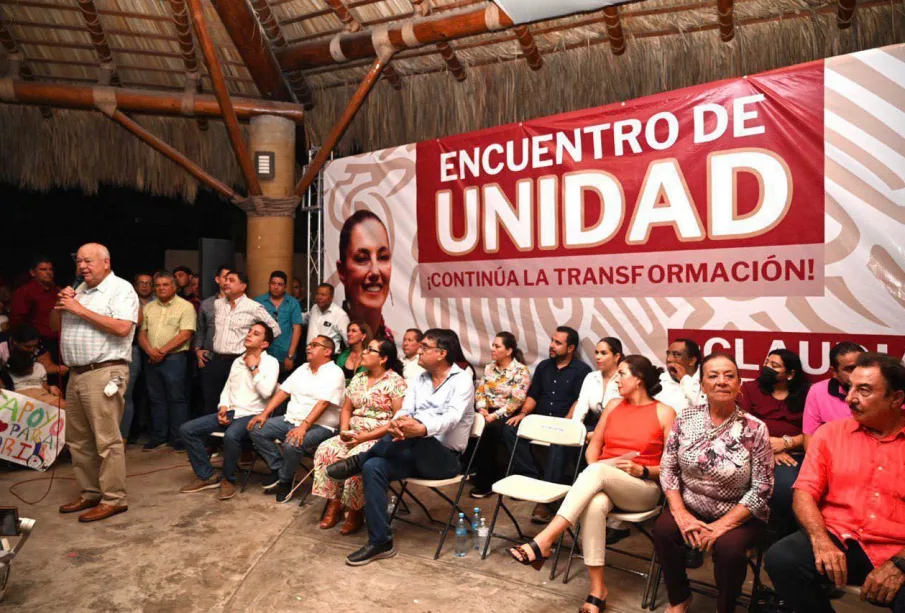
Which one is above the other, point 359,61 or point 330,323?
point 359,61

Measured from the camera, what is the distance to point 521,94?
607cm

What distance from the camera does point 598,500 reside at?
327 cm

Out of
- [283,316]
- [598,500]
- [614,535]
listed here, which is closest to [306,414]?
[283,316]

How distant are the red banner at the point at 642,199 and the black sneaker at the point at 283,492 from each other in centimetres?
192

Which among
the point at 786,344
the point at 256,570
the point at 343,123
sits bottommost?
the point at 256,570

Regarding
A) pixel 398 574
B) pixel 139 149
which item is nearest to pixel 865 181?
pixel 398 574

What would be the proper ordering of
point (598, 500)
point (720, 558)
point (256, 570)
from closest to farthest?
point (720, 558) → point (598, 500) → point (256, 570)

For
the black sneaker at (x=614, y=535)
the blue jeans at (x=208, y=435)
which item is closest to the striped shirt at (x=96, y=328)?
the blue jeans at (x=208, y=435)

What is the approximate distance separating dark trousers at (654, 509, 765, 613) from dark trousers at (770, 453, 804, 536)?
0.51 m

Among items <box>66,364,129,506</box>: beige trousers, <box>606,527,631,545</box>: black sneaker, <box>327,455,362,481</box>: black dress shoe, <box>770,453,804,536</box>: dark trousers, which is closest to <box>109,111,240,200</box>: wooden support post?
<box>66,364,129,506</box>: beige trousers

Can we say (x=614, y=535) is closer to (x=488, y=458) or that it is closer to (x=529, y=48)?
(x=488, y=458)

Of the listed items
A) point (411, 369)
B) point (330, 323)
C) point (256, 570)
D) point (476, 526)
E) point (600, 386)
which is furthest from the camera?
point (330, 323)

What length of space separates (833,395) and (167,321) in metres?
5.03

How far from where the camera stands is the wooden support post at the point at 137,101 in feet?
21.5
